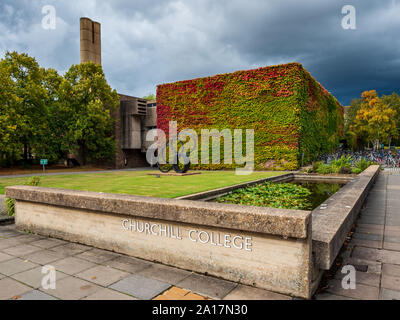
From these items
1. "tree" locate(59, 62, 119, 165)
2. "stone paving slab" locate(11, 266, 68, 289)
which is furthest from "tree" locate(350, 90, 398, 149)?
"stone paving slab" locate(11, 266, 68, 289)

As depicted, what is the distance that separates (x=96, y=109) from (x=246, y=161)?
1574 cm

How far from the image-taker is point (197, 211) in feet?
11.4

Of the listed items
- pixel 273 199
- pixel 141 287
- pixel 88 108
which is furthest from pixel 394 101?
pixel 141 287

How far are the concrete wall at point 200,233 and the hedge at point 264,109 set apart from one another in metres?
16.7

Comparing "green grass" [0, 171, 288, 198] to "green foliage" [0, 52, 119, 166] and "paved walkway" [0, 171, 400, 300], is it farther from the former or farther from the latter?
"green foliage" [0, 52, 119, 166]

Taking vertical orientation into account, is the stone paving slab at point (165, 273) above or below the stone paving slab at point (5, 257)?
above

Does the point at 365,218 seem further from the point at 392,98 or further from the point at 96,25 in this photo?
the point at 392,98

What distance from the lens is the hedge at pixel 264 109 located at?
760 inches

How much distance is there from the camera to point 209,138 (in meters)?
22.4

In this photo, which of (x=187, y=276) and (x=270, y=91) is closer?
(x=187, y=276)

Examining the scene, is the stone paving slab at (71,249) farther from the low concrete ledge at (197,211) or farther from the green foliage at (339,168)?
the green foliage at (339,168)

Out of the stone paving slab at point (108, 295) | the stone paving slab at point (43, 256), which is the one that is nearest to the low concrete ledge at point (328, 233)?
the stone paving slab at point (108, 295)

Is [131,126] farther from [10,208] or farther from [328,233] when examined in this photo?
[328,233]
